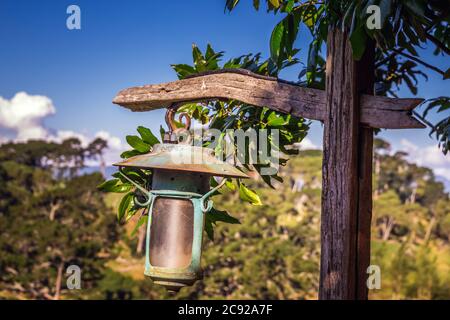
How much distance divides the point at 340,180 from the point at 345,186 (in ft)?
0.10

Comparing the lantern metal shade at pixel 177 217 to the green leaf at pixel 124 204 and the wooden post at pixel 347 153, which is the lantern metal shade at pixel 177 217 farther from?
the green leaf at pixel 124 204

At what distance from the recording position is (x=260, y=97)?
2941mm

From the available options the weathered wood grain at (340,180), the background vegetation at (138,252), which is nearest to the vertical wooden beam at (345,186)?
the weathered wood grain at (340,180)

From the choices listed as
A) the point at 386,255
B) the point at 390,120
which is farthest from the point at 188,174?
the point at 386,255

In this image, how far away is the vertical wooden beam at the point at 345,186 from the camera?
8.49 ft

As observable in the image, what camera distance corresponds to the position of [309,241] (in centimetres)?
2466

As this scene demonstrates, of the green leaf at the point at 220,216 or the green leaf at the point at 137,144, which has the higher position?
the green leaf at the point at 137,144

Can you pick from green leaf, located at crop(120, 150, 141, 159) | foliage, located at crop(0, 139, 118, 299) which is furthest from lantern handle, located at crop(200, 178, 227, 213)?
foliage, located at crop(0, 139, 118, 299)

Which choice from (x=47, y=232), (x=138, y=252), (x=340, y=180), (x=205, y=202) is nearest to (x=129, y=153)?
(x=205, y=202)

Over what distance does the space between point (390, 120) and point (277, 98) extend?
517mm

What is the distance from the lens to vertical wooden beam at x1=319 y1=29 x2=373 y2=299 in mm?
2588

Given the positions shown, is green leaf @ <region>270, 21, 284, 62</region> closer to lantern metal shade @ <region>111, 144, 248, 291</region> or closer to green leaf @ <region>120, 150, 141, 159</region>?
lantern metal shade @ <region>111, 144, 248, 291</region>

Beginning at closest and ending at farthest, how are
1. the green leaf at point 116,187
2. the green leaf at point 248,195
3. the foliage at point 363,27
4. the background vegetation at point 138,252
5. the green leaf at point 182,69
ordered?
the foliage at point 363,27 → the green leaf at point 116,187 → the green leaf at point 248,195 → the green leaf at point 182,69 → the background vegetation at point 138,252

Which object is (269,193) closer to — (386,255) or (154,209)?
(386,255)
